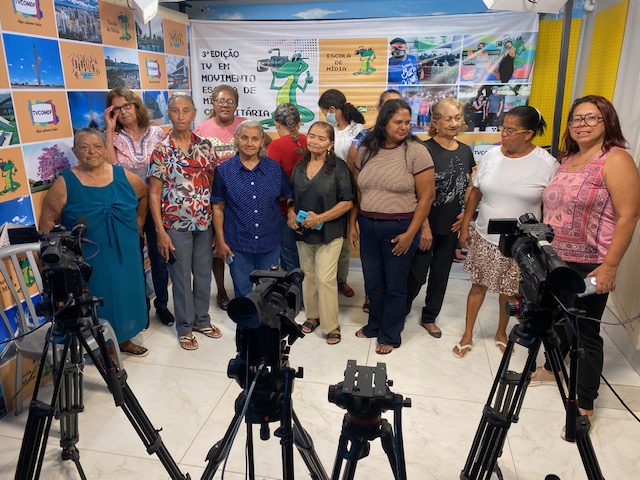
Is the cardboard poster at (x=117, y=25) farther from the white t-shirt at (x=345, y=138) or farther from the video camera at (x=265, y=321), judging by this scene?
the video camera at (x=265, y=321)

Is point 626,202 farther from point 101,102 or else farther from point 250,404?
point 101,102

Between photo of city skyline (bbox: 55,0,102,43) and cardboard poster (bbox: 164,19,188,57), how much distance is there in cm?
96

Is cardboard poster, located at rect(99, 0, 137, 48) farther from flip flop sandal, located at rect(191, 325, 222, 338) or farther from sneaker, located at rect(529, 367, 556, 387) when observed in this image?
sneaker, located at rect(529, 367, 556, 387)

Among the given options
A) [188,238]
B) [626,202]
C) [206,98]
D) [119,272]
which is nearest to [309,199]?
[188,238]

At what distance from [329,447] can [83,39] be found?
2.69 m

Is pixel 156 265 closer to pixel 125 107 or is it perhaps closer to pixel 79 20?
pixel 125 107

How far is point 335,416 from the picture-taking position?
2.25 meters

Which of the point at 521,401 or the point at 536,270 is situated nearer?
the point at 536,270

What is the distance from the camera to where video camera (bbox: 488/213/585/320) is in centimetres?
121

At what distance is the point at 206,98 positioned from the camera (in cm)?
441

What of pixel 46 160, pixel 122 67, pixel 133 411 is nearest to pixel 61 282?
pixel 133 411

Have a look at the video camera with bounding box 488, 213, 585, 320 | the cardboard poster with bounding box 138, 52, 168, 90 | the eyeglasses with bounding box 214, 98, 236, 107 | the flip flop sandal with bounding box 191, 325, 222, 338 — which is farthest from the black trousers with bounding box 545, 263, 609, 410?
the cardboard poster with bounding box 138, 52, 168, 90

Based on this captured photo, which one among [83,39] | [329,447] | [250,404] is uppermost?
[83,39]

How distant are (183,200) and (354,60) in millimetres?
2305
